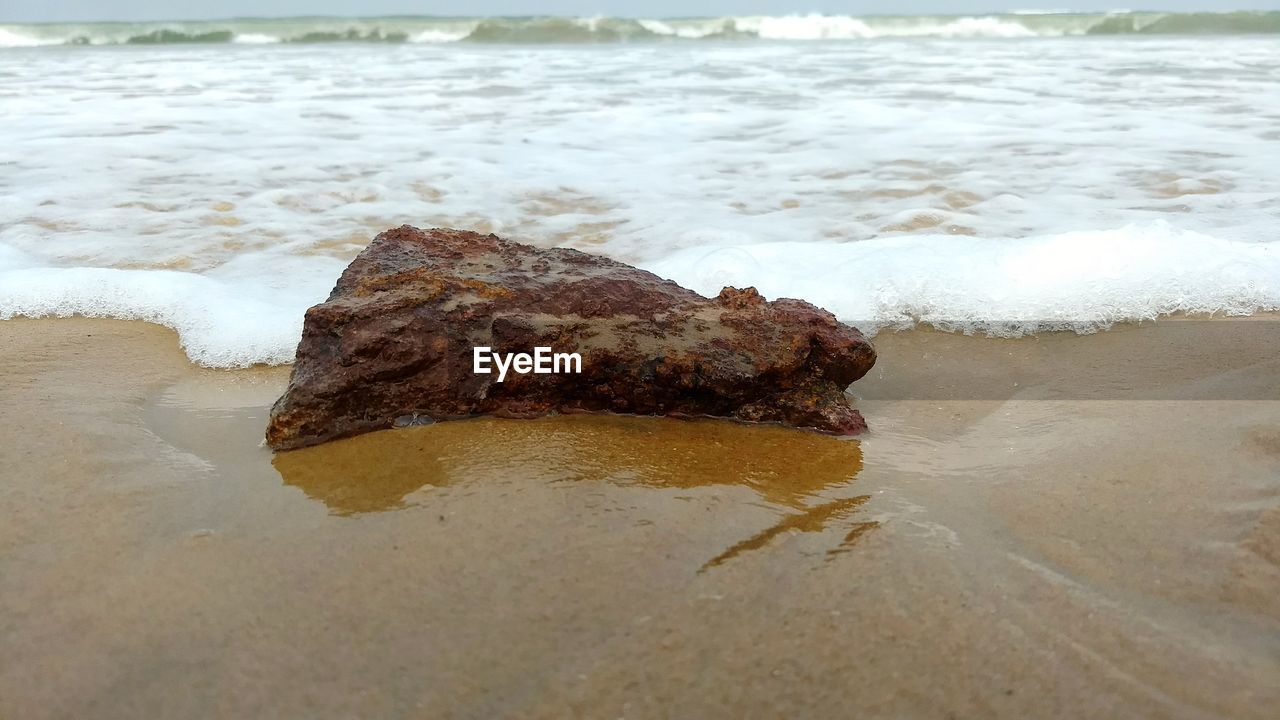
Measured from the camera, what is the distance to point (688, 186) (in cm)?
513

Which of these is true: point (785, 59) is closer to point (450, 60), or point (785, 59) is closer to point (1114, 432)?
point (450, 60)

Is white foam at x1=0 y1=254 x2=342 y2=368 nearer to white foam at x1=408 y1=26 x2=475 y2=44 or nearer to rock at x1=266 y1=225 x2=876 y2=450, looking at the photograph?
rock at x1=266 y1=225 x2=876 y2=450

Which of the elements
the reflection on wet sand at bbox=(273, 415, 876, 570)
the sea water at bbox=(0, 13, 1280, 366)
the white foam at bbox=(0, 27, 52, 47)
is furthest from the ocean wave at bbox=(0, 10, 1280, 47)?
the reflection on wet sand at bbox=(273, 415, 876, 570)

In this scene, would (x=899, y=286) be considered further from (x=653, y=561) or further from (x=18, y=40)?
(x=18, y=40)

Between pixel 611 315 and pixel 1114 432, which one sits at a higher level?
pixel 611 315

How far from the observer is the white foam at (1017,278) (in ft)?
9.69

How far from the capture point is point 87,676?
1.33 metres

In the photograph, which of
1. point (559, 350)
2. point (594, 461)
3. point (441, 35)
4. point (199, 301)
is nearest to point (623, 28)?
point (441, 35)

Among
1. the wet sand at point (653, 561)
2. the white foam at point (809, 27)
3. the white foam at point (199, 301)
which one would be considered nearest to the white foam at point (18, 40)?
the white foam at point (809, 27)

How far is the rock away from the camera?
2123 mm

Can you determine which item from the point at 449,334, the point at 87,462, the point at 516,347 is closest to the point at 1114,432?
the point at 516,347

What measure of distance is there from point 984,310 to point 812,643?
73.3 inches

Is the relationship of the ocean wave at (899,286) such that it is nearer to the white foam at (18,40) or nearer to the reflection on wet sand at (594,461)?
the reflection on wet sand at (594,461)

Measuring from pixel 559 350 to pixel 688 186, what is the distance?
10.2ft
